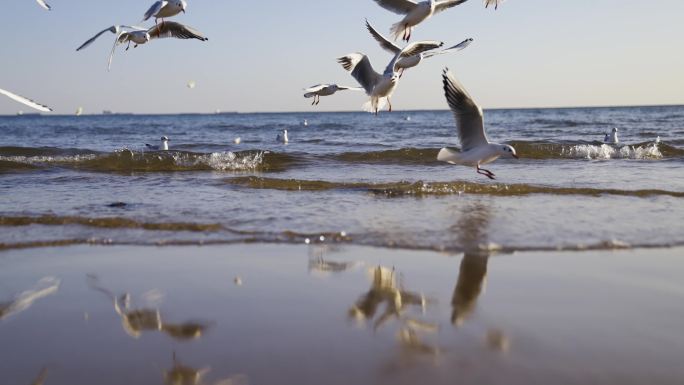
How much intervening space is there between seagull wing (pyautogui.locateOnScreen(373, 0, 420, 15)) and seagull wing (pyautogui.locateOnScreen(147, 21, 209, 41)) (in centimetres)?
245

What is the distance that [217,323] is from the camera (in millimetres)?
3586

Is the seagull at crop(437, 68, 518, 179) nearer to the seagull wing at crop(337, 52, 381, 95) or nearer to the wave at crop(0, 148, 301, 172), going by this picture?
the seagull wing at crop(337, 52, 381, 95)

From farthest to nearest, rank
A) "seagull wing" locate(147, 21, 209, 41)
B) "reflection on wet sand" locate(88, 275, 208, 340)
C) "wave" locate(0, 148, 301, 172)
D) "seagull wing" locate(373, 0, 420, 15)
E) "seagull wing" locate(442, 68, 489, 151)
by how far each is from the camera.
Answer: "wave" locate(0, 148, 301, 172), "seagull wing" locate(373, 0, 420, 15), "seagull wing" locate(147, 21, 209, 41), "seagull wing" locate(442, 68, 489, 151), "reflection on wet sand" locate(88, 275, 208, 340)

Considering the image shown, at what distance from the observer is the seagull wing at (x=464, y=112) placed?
7.08 m

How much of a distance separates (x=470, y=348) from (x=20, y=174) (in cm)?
1054

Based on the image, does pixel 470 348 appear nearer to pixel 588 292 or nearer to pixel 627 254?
pixel 588 292

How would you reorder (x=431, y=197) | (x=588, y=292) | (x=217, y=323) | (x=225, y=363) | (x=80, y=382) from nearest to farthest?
(x=80, y=382), (x=225, y=363), (x=217, y=323), (x=588, y=292), (x=431, y=197)

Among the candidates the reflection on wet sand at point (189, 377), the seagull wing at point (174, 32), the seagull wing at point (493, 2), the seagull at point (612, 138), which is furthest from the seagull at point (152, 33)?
the seagull at point (612, 138)

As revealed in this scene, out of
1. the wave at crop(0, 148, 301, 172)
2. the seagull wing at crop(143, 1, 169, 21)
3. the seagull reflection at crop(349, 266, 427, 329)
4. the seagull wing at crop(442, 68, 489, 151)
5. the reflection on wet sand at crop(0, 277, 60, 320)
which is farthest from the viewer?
the wave at crop(0, 148, 301, 172)

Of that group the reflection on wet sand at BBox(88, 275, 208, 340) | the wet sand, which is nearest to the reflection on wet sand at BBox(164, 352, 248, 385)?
the wet sand

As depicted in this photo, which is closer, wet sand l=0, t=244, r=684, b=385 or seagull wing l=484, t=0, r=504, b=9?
wet sand l=0, t=244, r=684, b=385

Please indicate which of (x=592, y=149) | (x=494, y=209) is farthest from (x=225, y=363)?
(x=592, y=149)

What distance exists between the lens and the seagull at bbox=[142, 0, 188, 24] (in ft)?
25.9

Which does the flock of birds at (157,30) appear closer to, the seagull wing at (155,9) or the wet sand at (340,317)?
the seagull wing at (155,9)
